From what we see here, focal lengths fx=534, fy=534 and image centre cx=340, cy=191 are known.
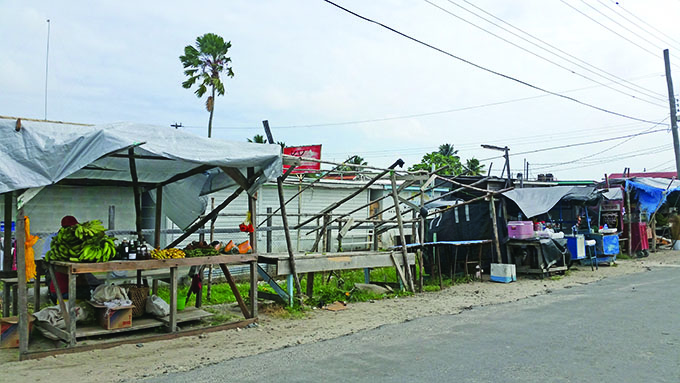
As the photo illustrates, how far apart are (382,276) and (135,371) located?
9.24 meters

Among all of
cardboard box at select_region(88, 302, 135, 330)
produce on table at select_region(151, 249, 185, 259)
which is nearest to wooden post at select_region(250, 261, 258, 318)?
produce on table at select_region(151, 249, 185, 259)

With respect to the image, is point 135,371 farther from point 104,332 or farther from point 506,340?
point 506,340

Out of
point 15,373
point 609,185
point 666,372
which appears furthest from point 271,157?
point 609,185

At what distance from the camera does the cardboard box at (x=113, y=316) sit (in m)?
7.40

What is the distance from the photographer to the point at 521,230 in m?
14.5

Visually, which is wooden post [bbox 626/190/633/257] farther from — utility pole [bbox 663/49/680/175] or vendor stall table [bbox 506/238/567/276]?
utility pole [bbox 663/49/680/175]

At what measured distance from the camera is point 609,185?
806 inches

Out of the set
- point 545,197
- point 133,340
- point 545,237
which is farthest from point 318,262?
point 545,197

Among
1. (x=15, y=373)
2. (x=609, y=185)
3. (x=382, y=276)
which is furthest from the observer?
(x=609, y=185)

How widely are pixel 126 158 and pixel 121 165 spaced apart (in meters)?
0.33

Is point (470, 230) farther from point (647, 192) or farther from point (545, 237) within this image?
point (647, 192)

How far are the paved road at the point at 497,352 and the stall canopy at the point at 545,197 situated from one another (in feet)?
18.5

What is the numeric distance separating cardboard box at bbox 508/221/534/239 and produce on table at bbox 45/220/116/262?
35.3 ft

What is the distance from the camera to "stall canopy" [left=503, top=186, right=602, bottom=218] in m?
15.1
